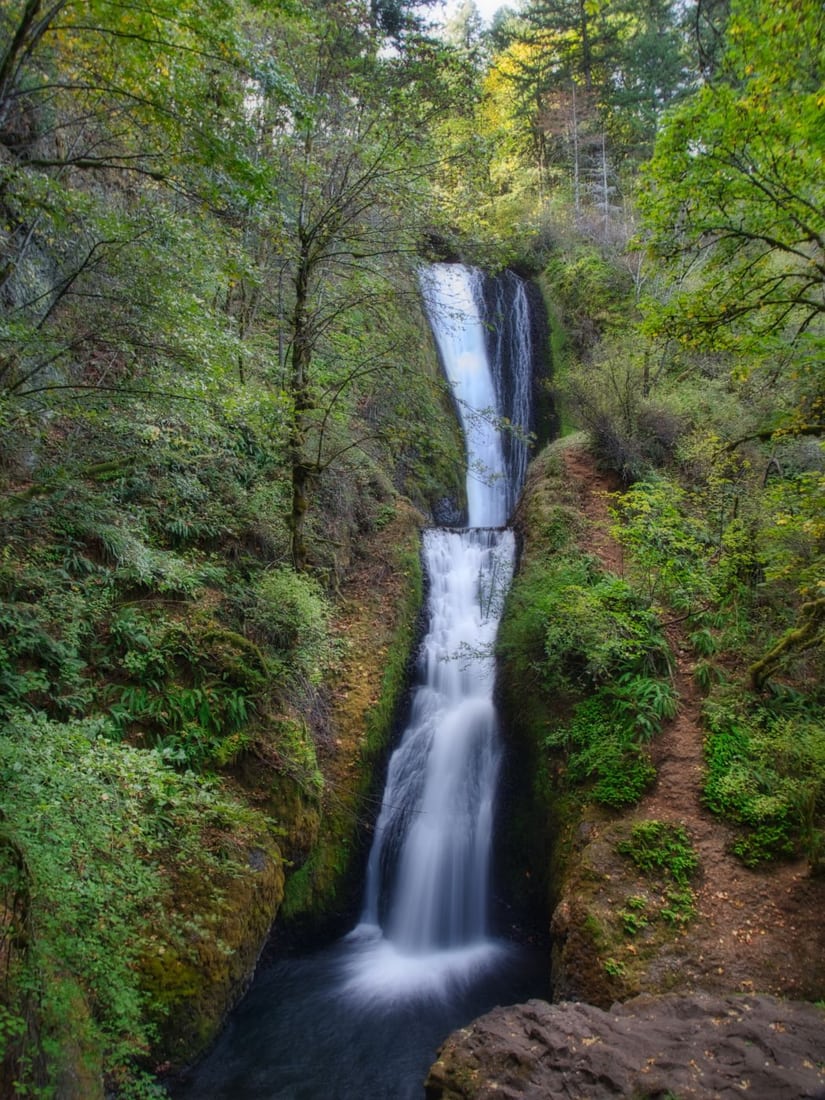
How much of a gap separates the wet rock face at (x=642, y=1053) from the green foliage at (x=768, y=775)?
5.72 ft

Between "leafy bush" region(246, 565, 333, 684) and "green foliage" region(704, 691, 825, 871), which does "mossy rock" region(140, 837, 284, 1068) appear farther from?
"green foliage" region(704, 691, 825, 871)

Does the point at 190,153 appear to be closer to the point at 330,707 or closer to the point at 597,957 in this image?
the point at 330,707

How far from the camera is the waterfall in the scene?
742cm

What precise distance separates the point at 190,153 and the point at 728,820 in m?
7.92

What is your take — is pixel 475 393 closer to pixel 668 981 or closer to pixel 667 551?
pixel 667 551

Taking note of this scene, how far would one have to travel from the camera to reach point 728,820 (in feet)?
20.2

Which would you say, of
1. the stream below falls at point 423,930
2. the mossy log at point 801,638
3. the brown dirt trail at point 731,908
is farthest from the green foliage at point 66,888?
the mossy log at point 801,638

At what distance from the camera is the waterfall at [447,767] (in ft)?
24.3

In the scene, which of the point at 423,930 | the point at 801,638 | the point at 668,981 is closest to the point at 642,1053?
the point at 668,981

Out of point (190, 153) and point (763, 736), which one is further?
point (763, 736)

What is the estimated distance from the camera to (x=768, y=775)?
20.7 ft

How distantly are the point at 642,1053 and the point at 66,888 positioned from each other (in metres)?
3.73

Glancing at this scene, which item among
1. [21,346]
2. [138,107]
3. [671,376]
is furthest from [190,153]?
[671,376]

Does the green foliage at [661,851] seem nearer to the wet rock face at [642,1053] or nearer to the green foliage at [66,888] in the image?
the wet rock face at [642,1053]
